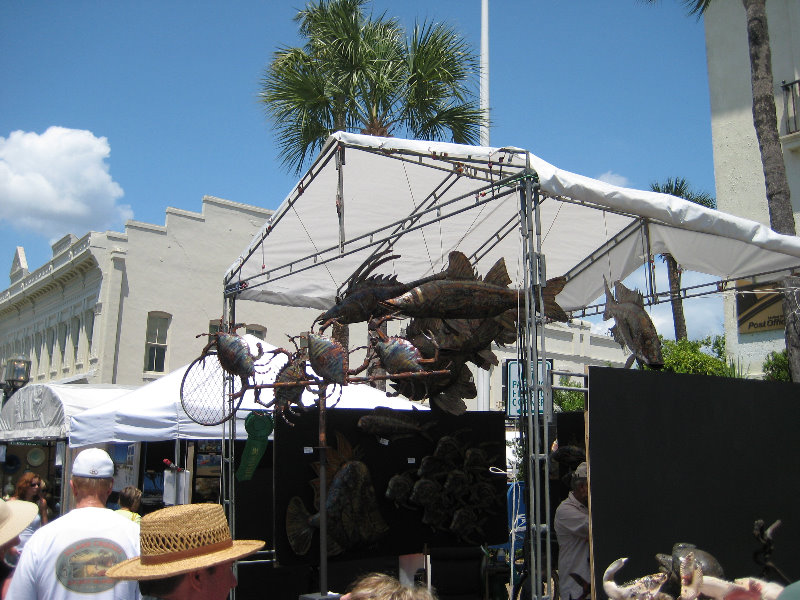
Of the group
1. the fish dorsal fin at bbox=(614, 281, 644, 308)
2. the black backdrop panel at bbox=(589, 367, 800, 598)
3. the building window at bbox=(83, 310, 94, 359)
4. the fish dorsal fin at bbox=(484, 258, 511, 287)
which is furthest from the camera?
the building window at bbox=(83, 310, 94, 359)

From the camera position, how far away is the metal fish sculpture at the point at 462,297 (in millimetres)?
6715

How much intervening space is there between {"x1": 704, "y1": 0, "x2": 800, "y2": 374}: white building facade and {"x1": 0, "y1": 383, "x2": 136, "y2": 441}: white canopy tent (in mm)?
10992

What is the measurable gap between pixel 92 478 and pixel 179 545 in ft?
4.95

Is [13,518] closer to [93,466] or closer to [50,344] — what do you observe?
[93,466]

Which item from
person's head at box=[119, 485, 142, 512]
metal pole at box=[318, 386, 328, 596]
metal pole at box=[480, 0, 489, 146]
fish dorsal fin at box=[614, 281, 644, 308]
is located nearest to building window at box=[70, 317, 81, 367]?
metal pole at box=[480, 0, 489, 146]

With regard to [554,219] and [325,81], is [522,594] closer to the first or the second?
[554,219]

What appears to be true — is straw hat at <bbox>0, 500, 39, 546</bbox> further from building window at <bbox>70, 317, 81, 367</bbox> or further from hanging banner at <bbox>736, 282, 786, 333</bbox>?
building window at <bbox>70, 317, 81, 367</bbox>

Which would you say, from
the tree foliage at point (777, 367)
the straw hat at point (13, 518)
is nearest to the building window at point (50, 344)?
the tree foliage at point (777, 367)

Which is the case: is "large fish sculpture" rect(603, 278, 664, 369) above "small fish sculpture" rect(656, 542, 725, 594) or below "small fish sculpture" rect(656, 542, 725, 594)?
above

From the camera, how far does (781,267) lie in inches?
286

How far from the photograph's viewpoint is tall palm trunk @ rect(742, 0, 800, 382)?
9.95 meters

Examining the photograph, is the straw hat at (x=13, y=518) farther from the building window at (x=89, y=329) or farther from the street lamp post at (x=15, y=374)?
the building window at (x=89, y=329)

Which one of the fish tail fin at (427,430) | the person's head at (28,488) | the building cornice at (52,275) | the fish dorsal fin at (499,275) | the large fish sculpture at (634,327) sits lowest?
the person's head at (28,488)

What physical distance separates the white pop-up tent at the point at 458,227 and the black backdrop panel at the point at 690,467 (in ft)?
4.51
